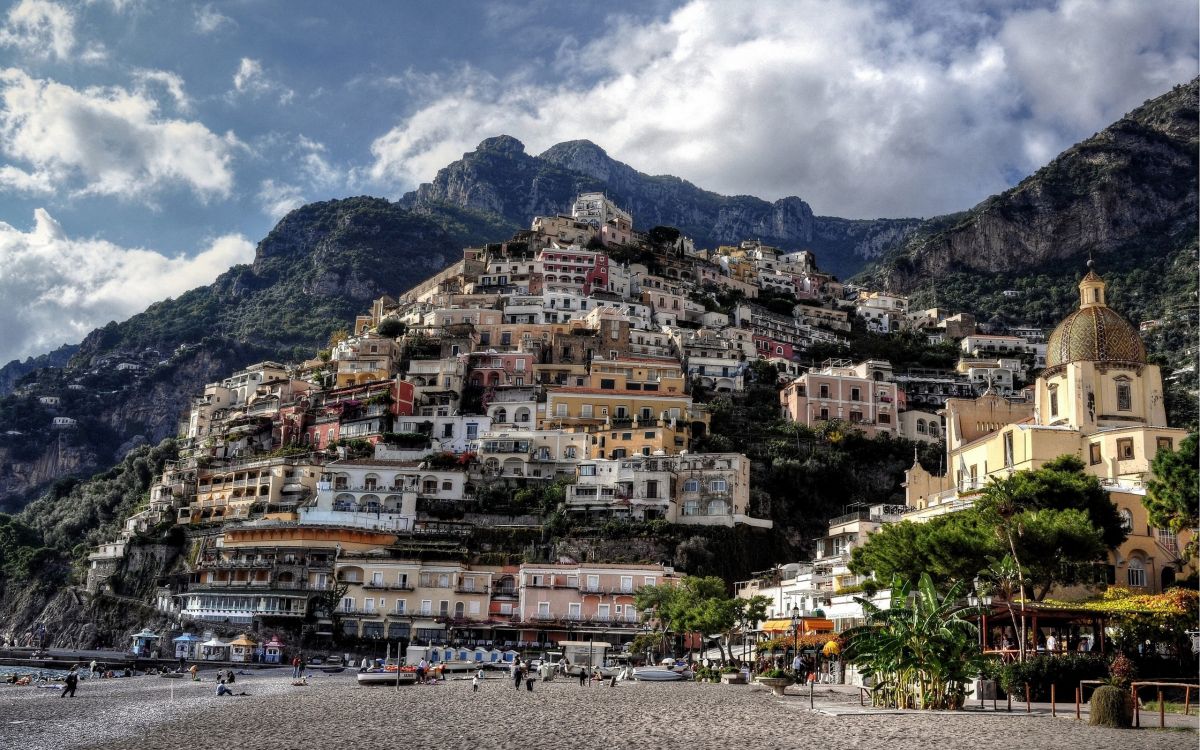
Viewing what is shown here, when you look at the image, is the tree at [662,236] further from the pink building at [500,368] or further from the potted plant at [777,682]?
the potted plant at [777,682]

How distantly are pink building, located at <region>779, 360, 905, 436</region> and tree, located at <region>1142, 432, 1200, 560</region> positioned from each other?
51.8 meters

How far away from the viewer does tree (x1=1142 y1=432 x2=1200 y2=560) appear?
3688cm

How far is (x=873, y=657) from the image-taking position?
3186 centimetres

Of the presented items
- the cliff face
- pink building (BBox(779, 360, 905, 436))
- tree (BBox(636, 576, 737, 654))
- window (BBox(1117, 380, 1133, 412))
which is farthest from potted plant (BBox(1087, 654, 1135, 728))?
the cliff face

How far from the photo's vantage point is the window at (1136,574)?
4566cm

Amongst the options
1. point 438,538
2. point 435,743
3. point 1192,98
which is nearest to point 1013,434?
point 438,538

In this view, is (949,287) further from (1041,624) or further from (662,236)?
(1041,624)

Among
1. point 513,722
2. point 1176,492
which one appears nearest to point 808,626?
point 1176,492

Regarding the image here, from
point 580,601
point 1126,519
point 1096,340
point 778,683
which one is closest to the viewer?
point 778,683

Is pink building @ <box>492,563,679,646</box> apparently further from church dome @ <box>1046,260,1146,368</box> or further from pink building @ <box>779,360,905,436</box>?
pink building @ <box>779,360,905,436</box>

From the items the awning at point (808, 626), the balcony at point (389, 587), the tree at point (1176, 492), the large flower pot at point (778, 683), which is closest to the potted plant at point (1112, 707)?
the tree at point (1176, 492)

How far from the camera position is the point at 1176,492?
37.7 meters

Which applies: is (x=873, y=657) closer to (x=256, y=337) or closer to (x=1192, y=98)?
(x=256, y=337)

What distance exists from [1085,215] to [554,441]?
376ft
